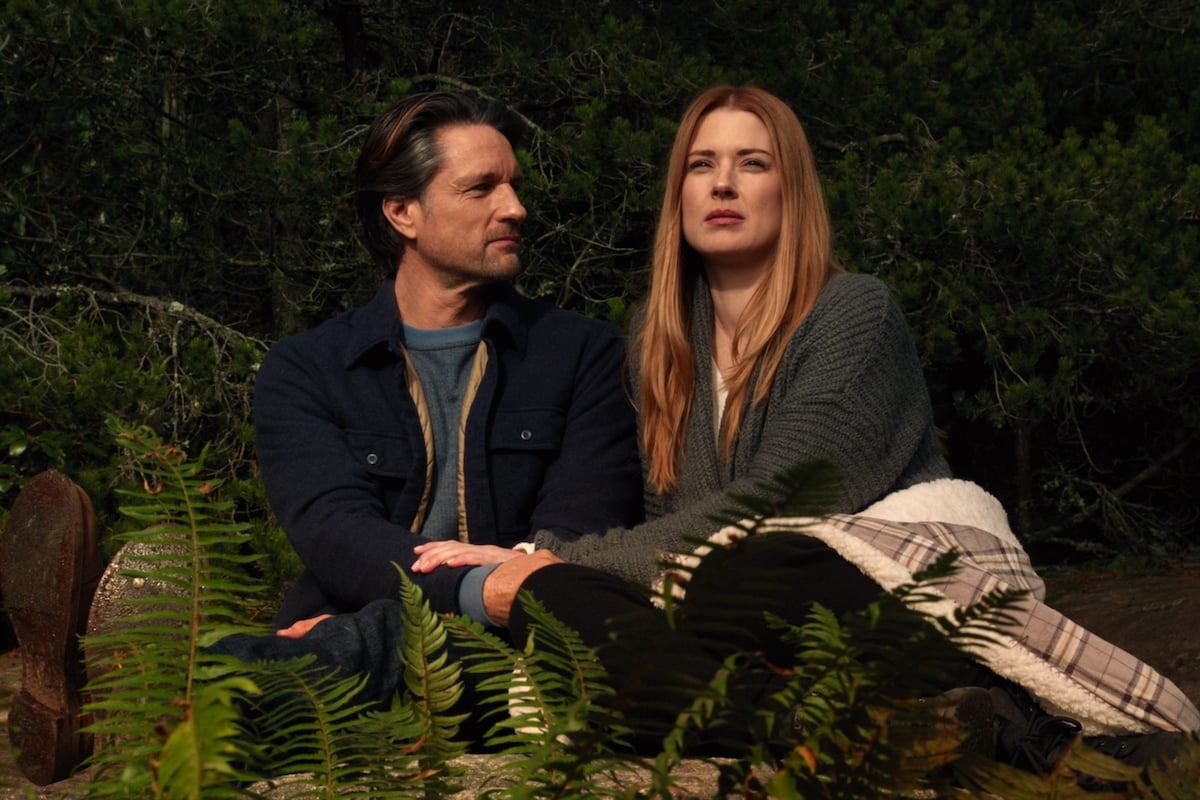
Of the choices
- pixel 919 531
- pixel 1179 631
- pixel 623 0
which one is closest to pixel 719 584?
pixel 919 531

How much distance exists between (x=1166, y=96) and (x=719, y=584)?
7.43m

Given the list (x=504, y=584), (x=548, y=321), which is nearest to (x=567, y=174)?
(x=548, y=321)

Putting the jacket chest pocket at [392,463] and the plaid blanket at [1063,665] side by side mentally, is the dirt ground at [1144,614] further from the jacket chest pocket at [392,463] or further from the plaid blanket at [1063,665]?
the plaid blanket at [1063,665]

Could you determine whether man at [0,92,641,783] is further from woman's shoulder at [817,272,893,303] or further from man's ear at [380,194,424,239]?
woman's shoulder at [817,272,893,303]

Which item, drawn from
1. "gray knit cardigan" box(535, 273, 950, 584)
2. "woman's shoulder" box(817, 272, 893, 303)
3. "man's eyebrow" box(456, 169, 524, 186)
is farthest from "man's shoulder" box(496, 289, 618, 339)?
"woman's shoulder" box(817, 272, 893, 303)

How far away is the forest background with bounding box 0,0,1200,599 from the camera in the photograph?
17.5ft

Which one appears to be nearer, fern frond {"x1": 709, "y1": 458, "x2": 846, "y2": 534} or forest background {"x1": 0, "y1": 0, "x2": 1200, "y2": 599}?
fern frond {"x1": 709, "y1": 458, "x2": 846, "y2": 534}

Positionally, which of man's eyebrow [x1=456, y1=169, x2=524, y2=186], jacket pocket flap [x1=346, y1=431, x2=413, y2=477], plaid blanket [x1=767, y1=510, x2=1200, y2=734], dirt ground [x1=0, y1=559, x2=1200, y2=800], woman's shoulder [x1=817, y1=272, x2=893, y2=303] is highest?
man's eyebrow [x1=456, y1=169, x2=524, y2=186]

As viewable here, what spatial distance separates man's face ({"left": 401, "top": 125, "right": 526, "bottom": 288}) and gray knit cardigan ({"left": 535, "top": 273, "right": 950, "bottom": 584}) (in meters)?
0.71

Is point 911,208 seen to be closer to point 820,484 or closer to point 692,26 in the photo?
point 692,26

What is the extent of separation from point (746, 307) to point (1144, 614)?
8.13ft

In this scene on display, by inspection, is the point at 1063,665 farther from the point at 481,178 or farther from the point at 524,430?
the point at 481,178

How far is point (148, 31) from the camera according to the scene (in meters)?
5.40

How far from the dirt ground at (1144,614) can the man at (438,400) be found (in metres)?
0.93
